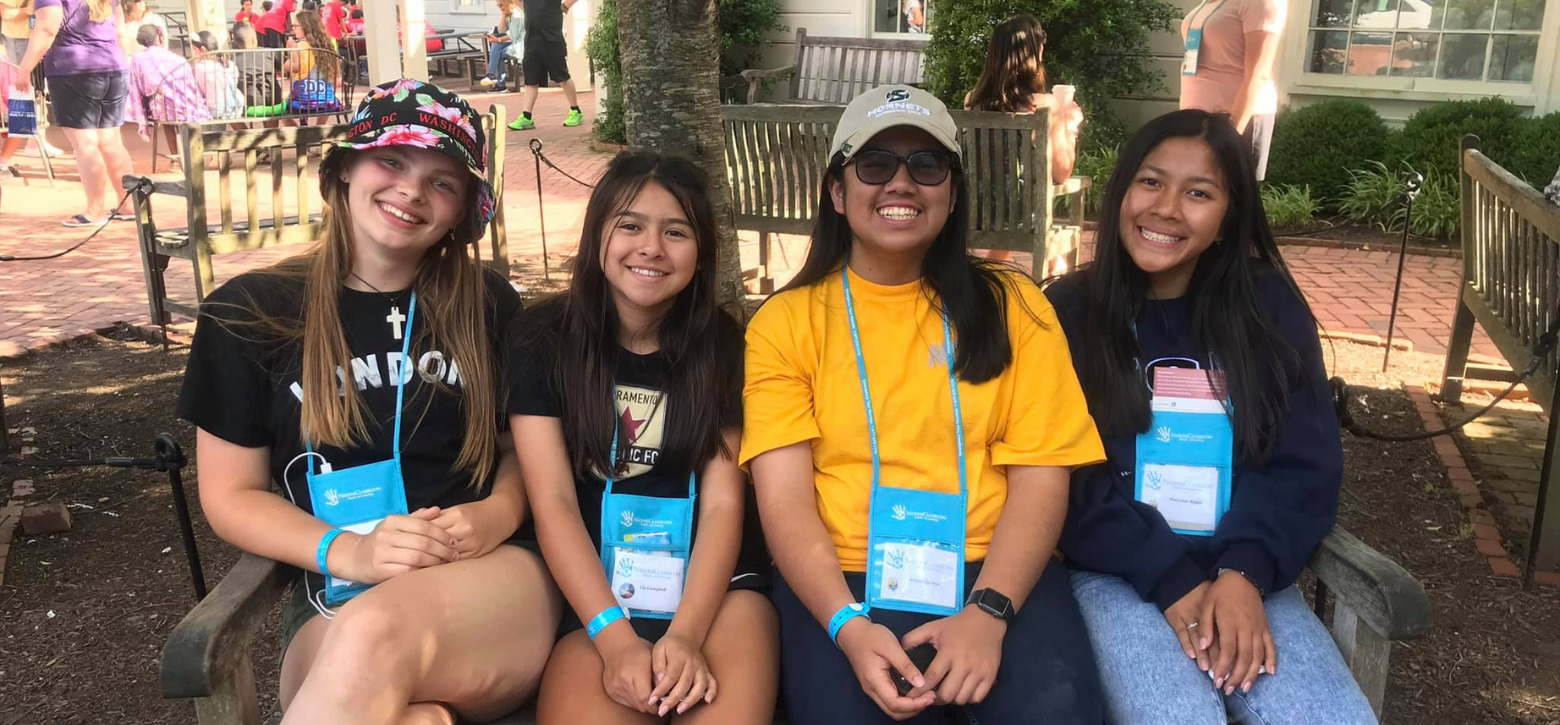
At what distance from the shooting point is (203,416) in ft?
7.44

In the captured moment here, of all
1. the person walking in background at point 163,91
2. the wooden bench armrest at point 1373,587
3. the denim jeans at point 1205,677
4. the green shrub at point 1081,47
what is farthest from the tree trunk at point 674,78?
the person walking in background at point 163,91

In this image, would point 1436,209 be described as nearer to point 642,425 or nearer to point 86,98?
point 642,425

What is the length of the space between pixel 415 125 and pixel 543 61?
1313 centimetres

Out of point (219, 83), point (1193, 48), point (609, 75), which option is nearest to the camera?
point (1193, 48)

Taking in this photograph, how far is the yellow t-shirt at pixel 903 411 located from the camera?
7.72ft

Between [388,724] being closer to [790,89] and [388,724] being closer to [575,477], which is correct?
[575,477]

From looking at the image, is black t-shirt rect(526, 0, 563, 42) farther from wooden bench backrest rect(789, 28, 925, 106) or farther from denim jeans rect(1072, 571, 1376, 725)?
denim jeans rect(1072, 571, 1376, 725)

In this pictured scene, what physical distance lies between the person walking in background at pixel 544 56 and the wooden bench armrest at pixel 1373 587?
43.5ft

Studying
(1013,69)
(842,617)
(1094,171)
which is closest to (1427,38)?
(1094,171)

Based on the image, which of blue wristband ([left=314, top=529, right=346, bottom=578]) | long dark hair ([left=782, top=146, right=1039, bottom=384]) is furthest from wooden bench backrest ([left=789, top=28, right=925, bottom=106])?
A: blue wristband ([left=314, top=529, right=346, bottom=578])

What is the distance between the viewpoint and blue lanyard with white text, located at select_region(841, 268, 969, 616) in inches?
89.4

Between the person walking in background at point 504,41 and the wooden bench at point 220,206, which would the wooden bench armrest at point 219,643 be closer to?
the wooden bench at point 220,206

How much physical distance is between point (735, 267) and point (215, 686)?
2.91 meters

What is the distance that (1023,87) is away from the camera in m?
6.21
